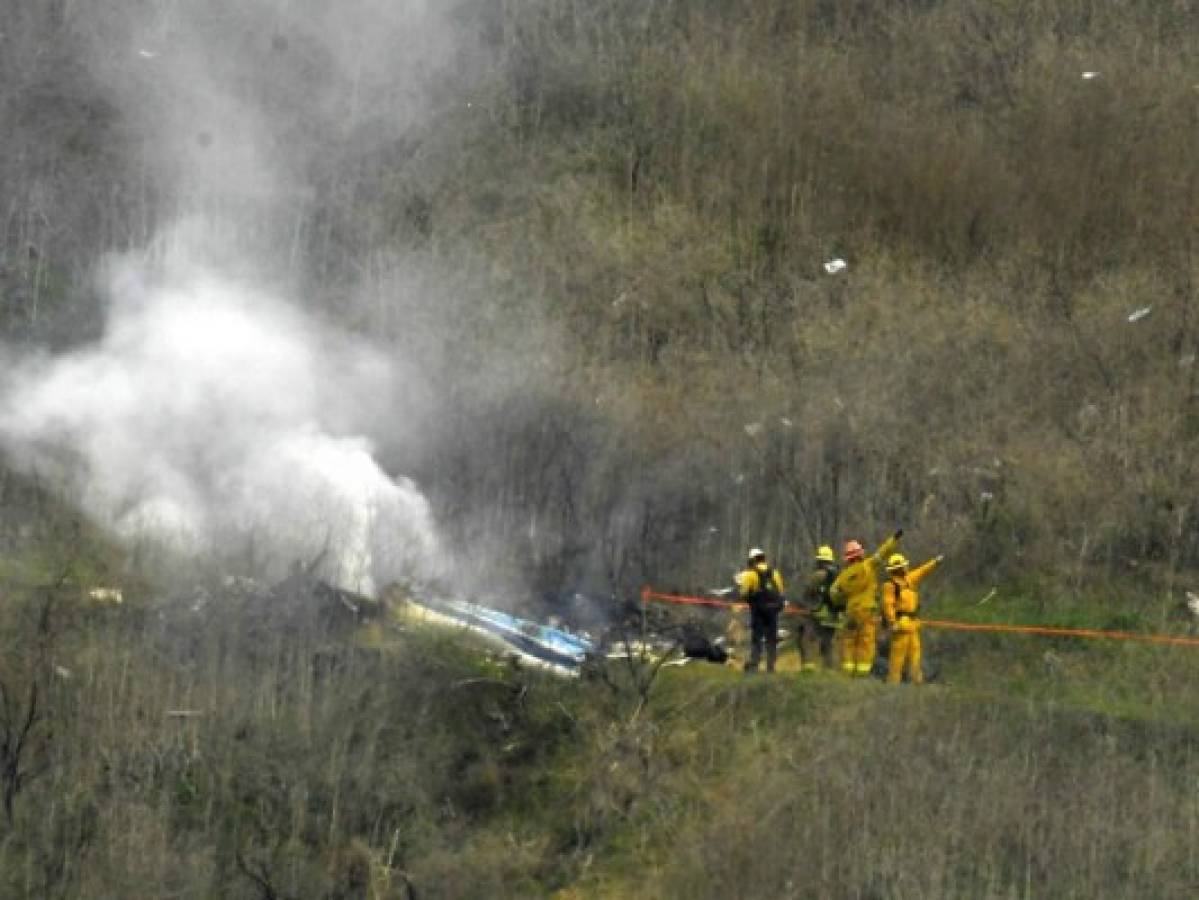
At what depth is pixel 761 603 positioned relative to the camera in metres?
25.0

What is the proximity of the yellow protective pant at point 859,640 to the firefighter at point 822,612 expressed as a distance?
0.11 metres

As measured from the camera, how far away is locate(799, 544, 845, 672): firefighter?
24922 millimetres

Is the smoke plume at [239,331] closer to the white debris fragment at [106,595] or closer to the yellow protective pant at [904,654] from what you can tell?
the white debris fragment at [106,595]

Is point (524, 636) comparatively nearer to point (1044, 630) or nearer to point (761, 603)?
point (761, 603)

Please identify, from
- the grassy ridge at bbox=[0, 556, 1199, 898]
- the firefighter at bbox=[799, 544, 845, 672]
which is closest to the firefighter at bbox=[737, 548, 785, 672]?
the firefighter at bbox=[799, 544, 845, 672]

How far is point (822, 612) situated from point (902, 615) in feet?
2.51

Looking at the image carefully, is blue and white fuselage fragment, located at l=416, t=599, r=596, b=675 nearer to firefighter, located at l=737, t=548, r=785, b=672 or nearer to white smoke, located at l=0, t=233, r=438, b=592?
white smoke, located at l=0, t=233, r=438, b=592

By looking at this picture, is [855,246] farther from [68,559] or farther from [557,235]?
[68,559]

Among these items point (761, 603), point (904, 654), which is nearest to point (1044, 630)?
point (904, 654)

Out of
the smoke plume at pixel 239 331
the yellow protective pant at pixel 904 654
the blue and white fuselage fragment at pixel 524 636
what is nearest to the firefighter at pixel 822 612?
the yellow protective pant at pixel 904 654

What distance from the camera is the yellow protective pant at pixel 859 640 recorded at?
24828 mm

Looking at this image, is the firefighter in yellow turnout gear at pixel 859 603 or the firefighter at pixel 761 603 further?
the firefighter at pixel 761 603

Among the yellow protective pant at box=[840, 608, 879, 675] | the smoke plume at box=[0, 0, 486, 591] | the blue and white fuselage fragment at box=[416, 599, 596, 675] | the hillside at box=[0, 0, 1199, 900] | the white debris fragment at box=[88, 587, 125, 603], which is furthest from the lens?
the smoke plume at box=[0, 0, 486, 591]

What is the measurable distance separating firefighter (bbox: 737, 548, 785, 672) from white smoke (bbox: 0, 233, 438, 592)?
374 cm
